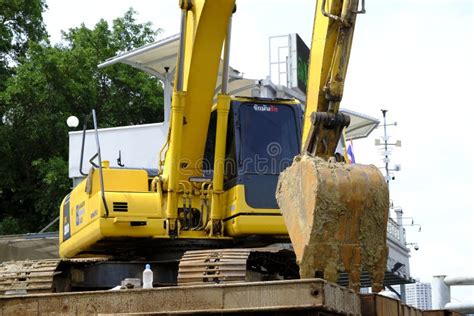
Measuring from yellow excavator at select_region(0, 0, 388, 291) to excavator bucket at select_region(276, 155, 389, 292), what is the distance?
146cm

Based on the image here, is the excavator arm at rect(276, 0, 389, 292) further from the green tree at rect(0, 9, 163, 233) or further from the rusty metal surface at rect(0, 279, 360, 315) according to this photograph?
the green tree at rect(0, 9, 163, 233)

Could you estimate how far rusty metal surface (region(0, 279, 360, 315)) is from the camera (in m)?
7.42

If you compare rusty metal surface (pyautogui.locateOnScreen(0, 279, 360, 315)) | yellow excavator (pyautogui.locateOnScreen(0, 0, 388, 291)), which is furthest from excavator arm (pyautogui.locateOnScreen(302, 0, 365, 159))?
rusty metal surface (pyautogui.locateOnScreen(0, 279, 360, 315))

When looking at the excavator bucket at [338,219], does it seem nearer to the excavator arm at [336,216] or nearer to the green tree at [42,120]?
the excavator arm at [336,216]

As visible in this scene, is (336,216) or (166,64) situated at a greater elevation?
(166,64)

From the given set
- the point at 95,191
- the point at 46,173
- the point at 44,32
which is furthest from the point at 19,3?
the point at 95,191

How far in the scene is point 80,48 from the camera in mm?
43531

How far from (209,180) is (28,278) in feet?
8.47

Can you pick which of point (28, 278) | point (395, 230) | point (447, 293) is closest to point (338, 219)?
point (447, 293)

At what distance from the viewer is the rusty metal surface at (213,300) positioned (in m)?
7.42

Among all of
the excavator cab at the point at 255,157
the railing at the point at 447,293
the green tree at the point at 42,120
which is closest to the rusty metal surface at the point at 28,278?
the excavator cab at the point at 255,157

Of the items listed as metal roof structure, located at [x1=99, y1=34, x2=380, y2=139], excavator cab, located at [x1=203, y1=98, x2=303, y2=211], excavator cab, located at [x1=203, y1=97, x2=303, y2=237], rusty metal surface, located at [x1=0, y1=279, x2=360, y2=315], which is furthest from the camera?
metal roof structure, located at [x1=99, y1=34, x2=380, y2=139]

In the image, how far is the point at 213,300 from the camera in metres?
7.67

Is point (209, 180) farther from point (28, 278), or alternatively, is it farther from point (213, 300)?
point (213, 300)
